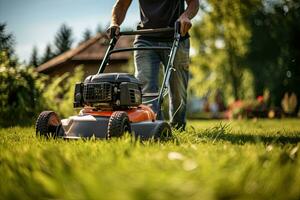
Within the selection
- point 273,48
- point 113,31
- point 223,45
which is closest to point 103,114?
point 113,31

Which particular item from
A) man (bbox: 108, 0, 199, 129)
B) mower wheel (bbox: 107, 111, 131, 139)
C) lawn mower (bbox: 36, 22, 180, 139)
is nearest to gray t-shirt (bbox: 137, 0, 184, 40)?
man (bbox: 108, 0, 199, 129)

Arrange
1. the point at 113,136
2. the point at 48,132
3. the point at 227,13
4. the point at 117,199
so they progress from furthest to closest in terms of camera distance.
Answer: the point at 227,13 → the point at 48,132 → the point at 113,136 → the point at 117,199

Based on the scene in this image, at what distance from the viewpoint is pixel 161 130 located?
3.09 meters

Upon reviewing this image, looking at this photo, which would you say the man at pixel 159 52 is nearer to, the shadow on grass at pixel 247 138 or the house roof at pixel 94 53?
the shadow on grass at pixel 247 138

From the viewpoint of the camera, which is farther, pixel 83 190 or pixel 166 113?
pixel 166 113

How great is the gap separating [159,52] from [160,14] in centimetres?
38

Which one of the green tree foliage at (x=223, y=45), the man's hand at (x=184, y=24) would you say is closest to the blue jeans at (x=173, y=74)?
the man's hand at (x=184, y=24)

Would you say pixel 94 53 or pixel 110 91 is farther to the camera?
pixel 94 53

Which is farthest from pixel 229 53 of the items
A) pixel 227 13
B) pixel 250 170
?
pixel 250 170

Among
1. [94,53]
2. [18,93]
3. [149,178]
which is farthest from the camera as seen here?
[94,53]

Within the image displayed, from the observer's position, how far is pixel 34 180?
1494mm

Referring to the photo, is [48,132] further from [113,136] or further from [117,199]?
[117,199]

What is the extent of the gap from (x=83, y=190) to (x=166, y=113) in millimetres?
10455

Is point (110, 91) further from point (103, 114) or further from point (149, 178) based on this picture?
point (149, 178)
